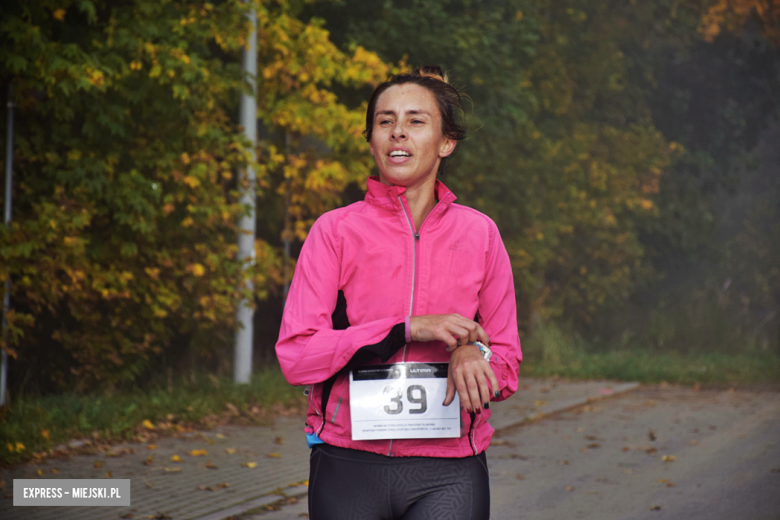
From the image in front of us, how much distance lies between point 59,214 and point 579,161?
13.9 m

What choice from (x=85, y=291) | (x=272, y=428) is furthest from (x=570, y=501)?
(x=85, y=291)

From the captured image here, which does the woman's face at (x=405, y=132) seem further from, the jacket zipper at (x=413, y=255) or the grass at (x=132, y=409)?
the grass at (x=132, y=409)

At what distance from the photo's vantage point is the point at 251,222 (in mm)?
10430

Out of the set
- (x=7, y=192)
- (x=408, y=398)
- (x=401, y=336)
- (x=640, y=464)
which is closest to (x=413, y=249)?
(x=401, y=336)

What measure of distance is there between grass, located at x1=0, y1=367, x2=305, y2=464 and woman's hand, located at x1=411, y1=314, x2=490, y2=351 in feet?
18.9

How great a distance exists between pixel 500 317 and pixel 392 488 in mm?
523

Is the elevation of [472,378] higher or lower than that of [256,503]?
higher

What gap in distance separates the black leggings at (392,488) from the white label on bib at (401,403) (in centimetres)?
7

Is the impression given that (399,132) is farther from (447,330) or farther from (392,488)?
(392,488)

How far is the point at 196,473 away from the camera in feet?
22.6

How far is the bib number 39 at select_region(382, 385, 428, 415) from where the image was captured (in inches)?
86.0

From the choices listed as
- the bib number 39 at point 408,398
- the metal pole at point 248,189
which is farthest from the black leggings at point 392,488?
the metal pole at point 248,189

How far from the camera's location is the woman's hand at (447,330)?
2061mm

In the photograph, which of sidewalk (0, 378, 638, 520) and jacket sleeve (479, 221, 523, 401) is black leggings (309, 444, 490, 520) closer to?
jacket sleeve (479, 221, 523, 401)
